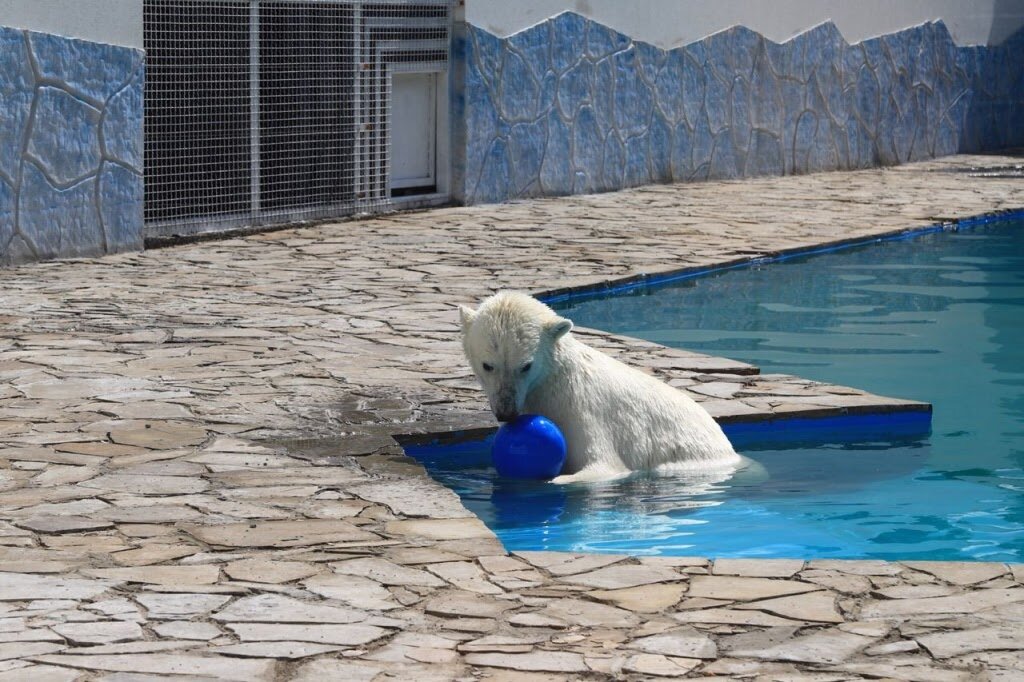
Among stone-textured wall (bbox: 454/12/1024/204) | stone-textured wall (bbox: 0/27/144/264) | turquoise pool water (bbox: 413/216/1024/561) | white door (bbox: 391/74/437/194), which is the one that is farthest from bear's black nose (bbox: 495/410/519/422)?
stone-textured wall (bbox: 454/12/1024/204)

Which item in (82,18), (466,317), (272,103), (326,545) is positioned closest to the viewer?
(326,545)

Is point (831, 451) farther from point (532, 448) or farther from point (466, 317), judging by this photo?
point (466, 317)

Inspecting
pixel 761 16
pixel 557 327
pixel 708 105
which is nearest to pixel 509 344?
pixel 557 327

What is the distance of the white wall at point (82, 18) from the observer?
10391mm

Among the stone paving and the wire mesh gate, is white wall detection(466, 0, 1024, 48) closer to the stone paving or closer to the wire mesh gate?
the wire mesh gate

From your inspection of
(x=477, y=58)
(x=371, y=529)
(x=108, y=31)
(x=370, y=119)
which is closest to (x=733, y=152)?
(x=477, y=58)

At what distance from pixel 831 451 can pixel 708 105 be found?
1076cm

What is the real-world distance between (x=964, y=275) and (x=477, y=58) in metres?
4.77

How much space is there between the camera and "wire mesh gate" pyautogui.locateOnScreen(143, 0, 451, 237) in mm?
11742

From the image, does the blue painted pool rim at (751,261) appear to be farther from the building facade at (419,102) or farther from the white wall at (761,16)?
the white wall at (761,16)

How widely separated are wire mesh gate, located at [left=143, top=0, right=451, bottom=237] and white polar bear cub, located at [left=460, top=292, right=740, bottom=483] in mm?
6360

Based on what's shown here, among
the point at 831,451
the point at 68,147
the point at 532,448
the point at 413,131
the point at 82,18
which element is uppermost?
the point at 82,18

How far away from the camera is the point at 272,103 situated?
40.8 ft

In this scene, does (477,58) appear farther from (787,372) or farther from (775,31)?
(787,372)
